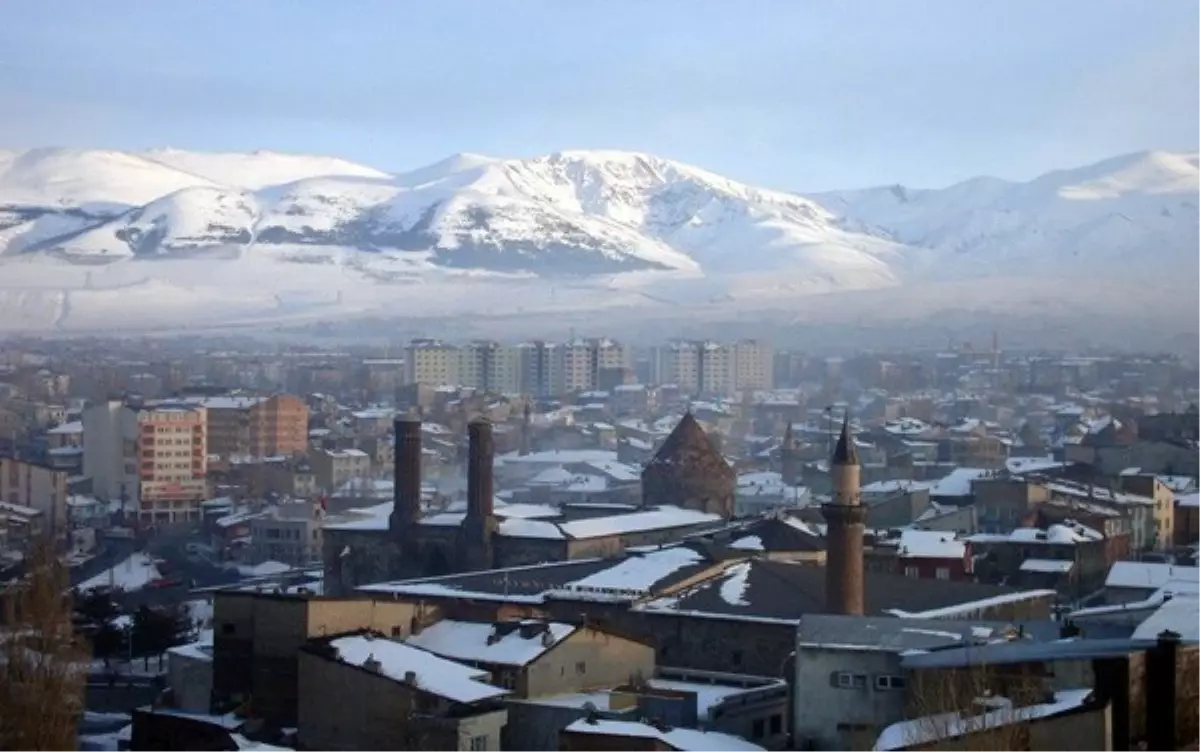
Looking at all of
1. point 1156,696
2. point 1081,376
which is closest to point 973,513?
point 1156,696

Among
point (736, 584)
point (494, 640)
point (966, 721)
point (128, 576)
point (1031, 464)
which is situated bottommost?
point (128, 576)

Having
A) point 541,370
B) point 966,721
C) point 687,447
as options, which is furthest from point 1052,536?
point 541,370

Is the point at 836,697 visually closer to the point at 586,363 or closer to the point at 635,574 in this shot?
the point at 635,574

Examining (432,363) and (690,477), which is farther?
(432,363)

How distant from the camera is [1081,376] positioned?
82375 millimetres

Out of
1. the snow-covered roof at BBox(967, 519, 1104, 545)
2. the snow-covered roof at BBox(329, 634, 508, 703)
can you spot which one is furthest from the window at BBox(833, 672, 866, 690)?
the snow-covered roof at BBox(967, 519, 1104, 545)

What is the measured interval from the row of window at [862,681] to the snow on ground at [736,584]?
17.9 ft

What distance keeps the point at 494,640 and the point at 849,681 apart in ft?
14.2

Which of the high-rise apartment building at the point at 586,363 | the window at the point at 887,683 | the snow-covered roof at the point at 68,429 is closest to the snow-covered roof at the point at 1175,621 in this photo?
the window at the point at 887,683

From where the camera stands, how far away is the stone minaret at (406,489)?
2838cm

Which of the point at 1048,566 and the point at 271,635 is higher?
the point at 271,635

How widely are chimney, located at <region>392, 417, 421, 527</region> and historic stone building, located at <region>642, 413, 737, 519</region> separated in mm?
4199

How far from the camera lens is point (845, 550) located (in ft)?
65.3

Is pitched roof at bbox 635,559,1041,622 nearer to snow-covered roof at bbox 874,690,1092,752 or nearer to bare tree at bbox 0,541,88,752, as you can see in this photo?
bare tree at bbox 0,541,88,752
